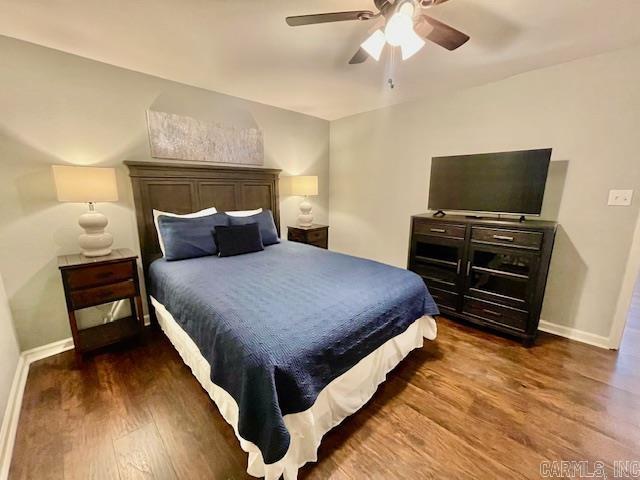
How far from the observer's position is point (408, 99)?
3.11 meters

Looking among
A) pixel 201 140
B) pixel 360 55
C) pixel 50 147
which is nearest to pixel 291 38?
pixel 360 55

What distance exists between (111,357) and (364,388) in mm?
1982

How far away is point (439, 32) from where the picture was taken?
143 cm

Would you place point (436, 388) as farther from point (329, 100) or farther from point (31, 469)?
point (329, 100)

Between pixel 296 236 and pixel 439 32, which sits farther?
pixel 296 236

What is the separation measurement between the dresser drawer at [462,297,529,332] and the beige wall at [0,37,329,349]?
127 inches

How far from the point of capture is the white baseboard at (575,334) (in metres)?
2.22

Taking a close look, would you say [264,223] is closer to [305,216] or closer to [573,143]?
[305,216]

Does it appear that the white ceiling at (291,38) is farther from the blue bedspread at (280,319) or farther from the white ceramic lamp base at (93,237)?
the blue bedspread at (280,319)

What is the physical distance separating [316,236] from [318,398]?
2.44 m

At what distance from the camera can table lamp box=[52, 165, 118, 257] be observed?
6.03ft

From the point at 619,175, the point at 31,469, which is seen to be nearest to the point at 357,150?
the point at 619,175

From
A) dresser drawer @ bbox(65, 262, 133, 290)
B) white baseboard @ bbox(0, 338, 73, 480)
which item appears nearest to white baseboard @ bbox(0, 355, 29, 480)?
white baseboard @ bbox(0, 338, 73, 480)

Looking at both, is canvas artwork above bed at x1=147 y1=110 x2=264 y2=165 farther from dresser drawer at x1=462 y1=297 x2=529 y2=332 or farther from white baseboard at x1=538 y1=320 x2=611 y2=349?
white baseboard at x1=538 y1=320 x2=611 y2=349
